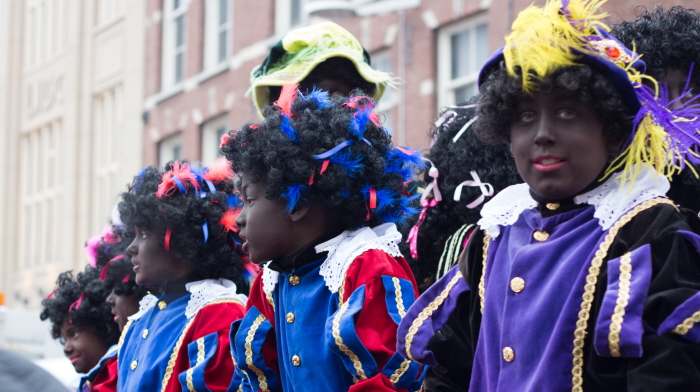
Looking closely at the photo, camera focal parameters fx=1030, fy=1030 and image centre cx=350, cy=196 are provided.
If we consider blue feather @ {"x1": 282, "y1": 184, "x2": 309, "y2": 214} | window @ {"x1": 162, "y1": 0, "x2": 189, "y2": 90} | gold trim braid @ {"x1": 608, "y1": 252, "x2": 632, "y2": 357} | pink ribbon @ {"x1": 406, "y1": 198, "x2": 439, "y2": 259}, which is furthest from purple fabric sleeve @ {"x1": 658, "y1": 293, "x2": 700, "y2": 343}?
window @ {"x1": 162, "y1": 0, "x2": 189, "y2": 90}

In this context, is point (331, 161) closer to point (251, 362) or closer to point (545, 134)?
point (251, 362)

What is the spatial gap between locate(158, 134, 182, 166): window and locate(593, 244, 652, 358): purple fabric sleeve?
17.6 meters

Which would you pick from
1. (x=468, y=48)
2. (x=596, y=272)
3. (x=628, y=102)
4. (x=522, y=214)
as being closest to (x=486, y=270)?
(x=522, y=214)

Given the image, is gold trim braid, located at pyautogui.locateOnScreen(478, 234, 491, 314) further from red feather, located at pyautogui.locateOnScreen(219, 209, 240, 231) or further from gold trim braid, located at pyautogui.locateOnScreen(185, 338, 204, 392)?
red feather, located at pyautogui.locateOnScreen(219, 209, 240, 231)

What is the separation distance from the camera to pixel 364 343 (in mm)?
3301

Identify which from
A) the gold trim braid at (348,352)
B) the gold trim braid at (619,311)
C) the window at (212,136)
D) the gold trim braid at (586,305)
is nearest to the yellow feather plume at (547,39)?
the gold trim braid at (586,305)

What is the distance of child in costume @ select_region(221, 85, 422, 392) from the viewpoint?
3.49 m

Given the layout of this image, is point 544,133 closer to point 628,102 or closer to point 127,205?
point 628,102

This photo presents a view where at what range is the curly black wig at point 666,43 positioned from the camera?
3.56 m

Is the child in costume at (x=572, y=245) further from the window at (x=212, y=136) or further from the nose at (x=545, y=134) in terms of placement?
the window at (x=212, y=136)

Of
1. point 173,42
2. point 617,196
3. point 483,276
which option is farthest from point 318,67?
point 173,42

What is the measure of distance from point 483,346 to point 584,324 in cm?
37

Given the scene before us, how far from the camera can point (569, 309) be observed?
264 centimetres

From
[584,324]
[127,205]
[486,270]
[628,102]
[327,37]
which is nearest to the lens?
[584,324]
